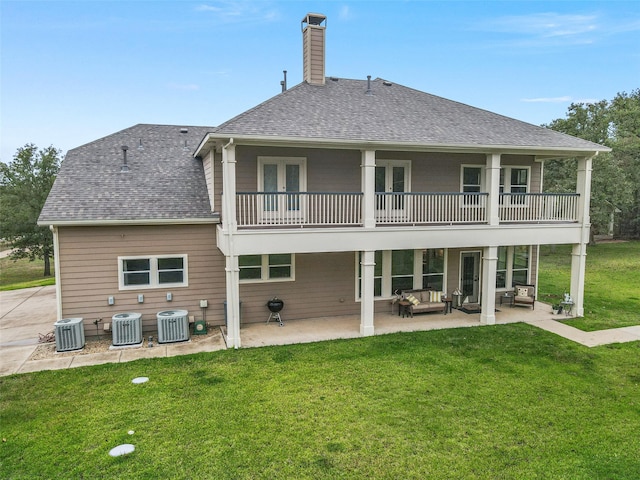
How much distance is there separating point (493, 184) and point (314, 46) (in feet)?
22.8

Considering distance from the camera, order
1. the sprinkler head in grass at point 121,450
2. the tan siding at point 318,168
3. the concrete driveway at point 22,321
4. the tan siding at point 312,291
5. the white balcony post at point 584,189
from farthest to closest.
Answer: the white balcony post at point 584,189 < the tan siding at point 312,291 < the tan siding at point 318,168 < the concrete driveway at point 22,321 < the sprinkler head in grass at point 121,450

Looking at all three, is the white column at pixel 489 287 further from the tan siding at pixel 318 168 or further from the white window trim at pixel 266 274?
the white window trim at pixel 266 274

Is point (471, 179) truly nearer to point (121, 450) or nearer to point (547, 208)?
point (547, 208)

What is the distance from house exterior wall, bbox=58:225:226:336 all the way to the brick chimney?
6.07 metres

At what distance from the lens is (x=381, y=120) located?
1169 cm

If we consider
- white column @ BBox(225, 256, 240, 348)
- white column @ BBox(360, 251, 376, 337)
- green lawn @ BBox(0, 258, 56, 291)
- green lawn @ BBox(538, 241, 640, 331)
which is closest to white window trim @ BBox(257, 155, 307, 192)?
white column @ BBox(225, 256, 240, 348)

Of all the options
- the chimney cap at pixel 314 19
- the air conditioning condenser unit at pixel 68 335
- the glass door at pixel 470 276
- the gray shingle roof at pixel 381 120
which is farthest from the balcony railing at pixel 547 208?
the air conditioning condenser unit at pixel 68 335

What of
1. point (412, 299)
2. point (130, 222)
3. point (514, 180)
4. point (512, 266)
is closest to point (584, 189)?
point (514, 180)

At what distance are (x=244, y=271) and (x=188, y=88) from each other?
62.5ft

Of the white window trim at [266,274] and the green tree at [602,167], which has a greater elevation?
the green tree at [602,167]

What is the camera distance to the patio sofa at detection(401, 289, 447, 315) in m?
12.6

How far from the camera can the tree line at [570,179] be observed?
22266 millimetres

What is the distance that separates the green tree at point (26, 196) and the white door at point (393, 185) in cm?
1918

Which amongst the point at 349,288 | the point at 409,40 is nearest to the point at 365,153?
the point at 349,288
